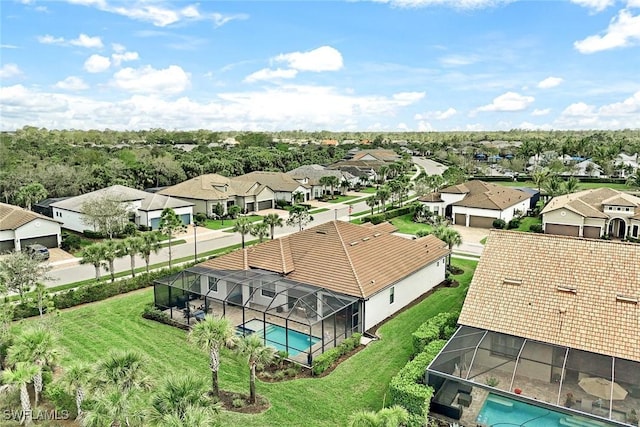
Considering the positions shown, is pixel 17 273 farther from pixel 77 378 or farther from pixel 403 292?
pixel 403 292

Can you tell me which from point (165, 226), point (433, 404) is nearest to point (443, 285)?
point (433, 404)

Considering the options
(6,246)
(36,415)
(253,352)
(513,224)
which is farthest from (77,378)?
(513,224)

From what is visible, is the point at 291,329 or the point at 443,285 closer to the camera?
the point at 291,329

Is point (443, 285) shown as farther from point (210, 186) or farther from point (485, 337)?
point (210, 186)

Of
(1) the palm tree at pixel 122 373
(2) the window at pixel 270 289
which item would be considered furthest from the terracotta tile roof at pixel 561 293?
(1) the palm tree at pixel 122 373

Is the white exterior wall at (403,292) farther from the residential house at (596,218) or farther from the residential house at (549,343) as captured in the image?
the residential house at (596,218)

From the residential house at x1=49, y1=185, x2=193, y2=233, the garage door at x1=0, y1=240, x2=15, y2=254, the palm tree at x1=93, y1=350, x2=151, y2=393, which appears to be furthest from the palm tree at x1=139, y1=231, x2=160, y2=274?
the palm tree at x1=93, y1=350, x2=151, y2=393

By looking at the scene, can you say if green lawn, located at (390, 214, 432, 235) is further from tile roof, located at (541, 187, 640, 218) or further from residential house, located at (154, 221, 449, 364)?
residential house, located at (154, 221, 449, 364)
